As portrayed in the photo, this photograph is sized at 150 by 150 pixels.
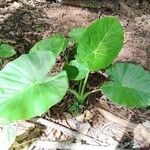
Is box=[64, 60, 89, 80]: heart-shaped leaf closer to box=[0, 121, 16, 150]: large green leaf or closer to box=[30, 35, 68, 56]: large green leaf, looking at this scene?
box=[30, 35, 68, 56]: large green leaf

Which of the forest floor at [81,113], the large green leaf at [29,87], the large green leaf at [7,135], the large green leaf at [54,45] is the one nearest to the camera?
the large green leaf at [29,87]

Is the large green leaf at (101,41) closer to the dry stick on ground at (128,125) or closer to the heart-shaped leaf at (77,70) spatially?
the heart-shaped leaf at (77,70)

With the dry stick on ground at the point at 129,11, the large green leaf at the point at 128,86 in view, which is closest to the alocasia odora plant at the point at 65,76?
the large green leaf at the point at 128,86

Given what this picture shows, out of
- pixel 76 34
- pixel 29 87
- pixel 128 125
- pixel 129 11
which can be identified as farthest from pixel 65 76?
pixel 129 11

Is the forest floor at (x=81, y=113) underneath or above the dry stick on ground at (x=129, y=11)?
underneath

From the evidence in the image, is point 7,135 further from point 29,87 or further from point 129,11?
point 129,11

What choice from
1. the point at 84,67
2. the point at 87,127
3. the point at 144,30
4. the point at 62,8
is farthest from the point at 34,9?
the point at 87,127

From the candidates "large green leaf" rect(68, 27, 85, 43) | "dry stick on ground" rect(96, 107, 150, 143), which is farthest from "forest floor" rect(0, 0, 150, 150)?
"large green leaf" rect(68, 27, 85, 43)
